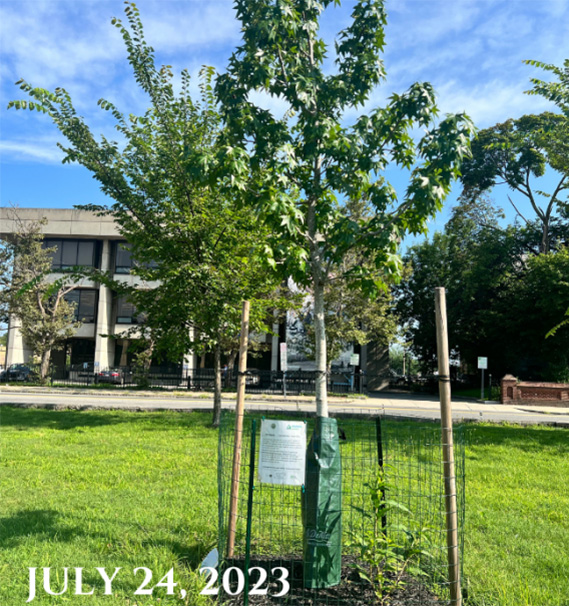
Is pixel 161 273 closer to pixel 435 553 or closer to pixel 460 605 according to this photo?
pixel 435 553

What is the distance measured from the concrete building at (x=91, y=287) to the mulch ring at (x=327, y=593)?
33375 millimetres

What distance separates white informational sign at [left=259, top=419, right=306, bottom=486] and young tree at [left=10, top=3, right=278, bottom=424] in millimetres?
7420

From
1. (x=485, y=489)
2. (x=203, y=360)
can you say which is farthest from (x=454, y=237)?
(x=485, y=489)

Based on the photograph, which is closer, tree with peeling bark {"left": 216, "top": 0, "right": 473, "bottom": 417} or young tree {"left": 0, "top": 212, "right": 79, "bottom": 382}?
tree with peeling bark {"left": 216, "top": 0, "right": 473, "bottom": 417}

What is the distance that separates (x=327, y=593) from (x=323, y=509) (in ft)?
1.99

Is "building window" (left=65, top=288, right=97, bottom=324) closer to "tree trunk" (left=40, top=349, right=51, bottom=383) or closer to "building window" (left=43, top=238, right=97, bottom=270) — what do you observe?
"building window" (left=43, top=238, right=97, bottom=270)

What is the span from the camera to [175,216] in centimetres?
1194

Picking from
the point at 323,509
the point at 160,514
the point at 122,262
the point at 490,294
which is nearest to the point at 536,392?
the point at 490,294

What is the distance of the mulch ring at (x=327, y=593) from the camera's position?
3.62 metres

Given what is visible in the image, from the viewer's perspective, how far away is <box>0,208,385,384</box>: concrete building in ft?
125

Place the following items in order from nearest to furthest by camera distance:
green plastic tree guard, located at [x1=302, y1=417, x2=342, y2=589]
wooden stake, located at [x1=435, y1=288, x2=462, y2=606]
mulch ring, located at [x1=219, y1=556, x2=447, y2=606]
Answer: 1. wooden stake, located at [x1=435, y1=288, x2=462, y2=606]
2. mulch ring, located at [x1=219, y1=556, x2=447, y2=606]
3. green plastic tree guard, located at [x1=302, y1=417, x2=342, y2=589]

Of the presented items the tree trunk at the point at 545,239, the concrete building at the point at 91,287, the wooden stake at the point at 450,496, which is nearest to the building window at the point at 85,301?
the concrete building at the point at 91,287

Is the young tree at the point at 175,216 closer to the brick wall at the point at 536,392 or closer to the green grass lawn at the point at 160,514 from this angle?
the green grass lawn at the point at 160,514

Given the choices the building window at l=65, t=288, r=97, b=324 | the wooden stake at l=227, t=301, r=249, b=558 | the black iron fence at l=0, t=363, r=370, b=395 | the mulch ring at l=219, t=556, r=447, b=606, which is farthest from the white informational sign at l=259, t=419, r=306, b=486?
the building window at l=65, t=288, r=97, b=324
